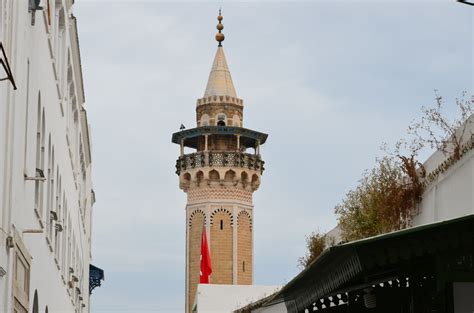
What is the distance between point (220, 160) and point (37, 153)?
1991 inches

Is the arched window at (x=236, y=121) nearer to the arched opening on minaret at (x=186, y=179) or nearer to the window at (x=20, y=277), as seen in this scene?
the arched opening on minaret at (x=186, y=179)

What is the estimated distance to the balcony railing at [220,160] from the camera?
65.6 metres

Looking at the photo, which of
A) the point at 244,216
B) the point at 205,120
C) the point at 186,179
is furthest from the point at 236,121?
the point at 244,216

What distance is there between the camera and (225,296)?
50.7 meters

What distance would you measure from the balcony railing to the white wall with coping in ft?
49.9

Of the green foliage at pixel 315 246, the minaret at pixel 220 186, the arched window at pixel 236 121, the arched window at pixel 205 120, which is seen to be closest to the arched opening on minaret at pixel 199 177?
the minaret at pixel 220 186

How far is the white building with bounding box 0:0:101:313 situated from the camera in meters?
11.5

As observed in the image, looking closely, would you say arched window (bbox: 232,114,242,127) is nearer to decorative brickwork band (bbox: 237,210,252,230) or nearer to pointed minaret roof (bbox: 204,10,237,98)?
pointed minaret roof (bbox: 204,10,237,98)

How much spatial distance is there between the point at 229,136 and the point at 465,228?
191ft

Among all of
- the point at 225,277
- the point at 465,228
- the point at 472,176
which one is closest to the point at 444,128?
the point at 472,176

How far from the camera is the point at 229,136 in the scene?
219 ft

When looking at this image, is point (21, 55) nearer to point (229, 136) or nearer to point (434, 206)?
point (434, 206)

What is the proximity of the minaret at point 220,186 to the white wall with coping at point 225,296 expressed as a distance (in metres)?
13.7

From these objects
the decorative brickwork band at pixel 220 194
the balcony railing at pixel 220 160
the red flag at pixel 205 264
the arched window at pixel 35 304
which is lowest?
the arched window at pixel 35 304
